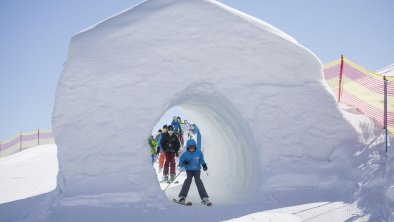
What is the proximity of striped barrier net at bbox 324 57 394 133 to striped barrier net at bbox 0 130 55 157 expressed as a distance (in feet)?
51.7

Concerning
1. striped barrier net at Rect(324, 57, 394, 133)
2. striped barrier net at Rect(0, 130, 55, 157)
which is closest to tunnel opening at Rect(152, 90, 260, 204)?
striped barrier net at Rect(324, 57, 394, 133)

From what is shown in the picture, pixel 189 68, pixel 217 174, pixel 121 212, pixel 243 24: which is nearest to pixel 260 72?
pixel 243 24

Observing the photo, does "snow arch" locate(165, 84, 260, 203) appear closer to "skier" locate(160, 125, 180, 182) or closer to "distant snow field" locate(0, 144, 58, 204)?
"skier" locate(160, 125, 180, 182)

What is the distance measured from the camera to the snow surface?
17.8 ft

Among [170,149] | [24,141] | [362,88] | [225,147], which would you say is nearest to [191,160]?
[170,149]

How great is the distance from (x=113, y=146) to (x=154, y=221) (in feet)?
4.70

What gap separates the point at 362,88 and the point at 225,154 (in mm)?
3854

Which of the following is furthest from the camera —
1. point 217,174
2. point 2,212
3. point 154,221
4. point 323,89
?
point 217,174

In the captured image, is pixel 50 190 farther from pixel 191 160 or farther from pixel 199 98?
pixel 199 98

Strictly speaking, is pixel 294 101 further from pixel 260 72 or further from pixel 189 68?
pixel 189 68

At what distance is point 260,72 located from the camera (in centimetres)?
636

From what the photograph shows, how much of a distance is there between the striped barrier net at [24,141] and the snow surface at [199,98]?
13912 mm

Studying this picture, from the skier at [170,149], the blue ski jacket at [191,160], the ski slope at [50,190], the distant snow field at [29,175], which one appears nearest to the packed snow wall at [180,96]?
the ski slope at [50,190]

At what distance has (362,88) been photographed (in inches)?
296
